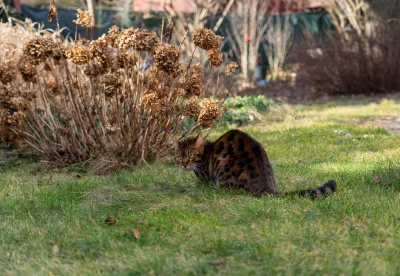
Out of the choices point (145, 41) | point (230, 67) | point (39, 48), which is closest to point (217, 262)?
point (230, 67)

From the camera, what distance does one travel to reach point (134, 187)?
5371 millimetres

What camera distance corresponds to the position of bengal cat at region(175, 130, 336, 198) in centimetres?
477

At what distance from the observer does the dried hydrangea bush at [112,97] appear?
5.93 m

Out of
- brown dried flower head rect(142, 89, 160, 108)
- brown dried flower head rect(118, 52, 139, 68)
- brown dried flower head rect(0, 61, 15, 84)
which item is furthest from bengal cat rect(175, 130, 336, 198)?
brown dried flower head rect(0, 61, 15, 84)

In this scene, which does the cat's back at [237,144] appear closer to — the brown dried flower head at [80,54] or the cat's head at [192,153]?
the cat's head at [192,153]

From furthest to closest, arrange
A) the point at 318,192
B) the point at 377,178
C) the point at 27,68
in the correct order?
the point at 27,68
the point at 377,178
the point at 318,192

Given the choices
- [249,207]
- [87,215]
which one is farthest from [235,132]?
[87,215]

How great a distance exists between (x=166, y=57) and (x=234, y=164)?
1.39 metres

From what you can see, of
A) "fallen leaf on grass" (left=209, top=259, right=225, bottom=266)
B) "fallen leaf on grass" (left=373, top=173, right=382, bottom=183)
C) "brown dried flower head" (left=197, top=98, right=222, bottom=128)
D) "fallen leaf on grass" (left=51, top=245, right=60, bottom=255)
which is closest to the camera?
"fallen leaf on grass" (left=209, top=259, right=225, bottom=266)

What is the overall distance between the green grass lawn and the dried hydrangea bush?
1.51ft

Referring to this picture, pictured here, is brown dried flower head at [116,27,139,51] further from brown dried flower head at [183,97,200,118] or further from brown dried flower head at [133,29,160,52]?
brown dried flower head at [183,97,200,118]

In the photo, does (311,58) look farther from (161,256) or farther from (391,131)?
(161,256)

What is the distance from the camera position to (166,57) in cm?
573

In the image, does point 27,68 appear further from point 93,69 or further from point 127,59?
point 127,59
